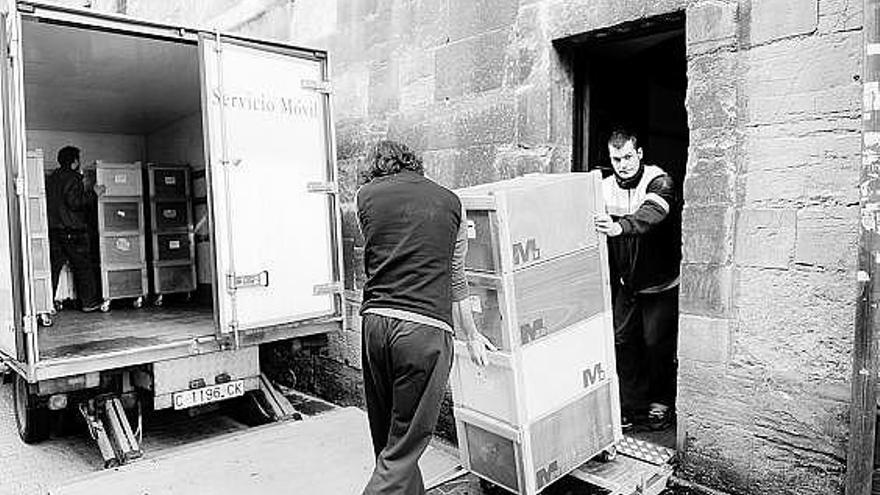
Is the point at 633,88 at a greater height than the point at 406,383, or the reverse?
the point at 633,88

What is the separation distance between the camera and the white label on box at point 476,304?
138 inches

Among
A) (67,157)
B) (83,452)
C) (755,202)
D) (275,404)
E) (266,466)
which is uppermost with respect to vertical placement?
(67,157)

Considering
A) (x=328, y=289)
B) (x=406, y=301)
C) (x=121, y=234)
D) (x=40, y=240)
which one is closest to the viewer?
(x=406, y=301)

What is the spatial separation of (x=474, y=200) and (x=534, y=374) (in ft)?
3.01

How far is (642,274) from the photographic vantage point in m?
4.50

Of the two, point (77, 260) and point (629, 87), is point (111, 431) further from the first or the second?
point (629, 87)

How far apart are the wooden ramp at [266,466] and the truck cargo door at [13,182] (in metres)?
0.99

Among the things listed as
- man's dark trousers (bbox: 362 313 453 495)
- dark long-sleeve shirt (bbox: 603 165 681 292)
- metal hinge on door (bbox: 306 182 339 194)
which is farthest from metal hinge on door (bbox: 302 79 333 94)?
man's dark trousers (bbox: 362 313 453 495)

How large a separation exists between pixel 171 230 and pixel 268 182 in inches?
159

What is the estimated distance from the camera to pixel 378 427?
3.47 meters

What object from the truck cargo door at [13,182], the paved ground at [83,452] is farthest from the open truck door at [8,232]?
the paved ground at [83,452]

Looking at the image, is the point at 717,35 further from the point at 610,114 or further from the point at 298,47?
the point at 298,47

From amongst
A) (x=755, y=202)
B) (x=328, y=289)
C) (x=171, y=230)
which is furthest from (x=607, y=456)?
(x=171, y=230)

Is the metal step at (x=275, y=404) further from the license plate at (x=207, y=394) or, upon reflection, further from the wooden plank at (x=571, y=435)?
the wooden plank at (x=571, y=435)
